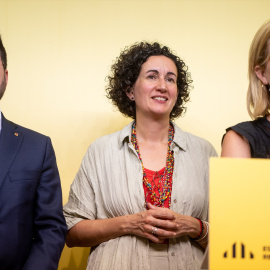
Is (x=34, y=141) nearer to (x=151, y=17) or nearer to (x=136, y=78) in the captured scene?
(x=136, y=78)

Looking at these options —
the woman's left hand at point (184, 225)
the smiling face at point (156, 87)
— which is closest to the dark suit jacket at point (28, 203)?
the woman's left hand at point (184, 225)

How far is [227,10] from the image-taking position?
2354mm

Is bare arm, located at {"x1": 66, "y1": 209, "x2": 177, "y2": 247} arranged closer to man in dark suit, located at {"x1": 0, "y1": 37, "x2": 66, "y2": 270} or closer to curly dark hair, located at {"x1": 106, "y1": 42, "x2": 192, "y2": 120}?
man in dark suit, located at {"x1": 0, "y1": 37, "x2": 66, "y2": 270}

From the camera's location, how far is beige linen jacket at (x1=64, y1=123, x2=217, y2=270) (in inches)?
59.4

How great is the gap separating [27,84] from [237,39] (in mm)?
1318

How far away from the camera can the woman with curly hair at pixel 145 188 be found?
150 cm

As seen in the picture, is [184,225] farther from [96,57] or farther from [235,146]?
[96,57]

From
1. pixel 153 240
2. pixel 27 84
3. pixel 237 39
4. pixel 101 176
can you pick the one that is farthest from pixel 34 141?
pixel 237 39

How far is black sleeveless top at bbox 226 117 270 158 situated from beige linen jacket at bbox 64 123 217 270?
54 cm

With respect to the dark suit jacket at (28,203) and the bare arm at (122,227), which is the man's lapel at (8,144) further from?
the bare arm at (122,227)

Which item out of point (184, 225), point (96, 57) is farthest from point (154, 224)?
point (96, 57)

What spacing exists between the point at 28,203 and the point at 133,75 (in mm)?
915

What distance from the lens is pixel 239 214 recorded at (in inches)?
26.3

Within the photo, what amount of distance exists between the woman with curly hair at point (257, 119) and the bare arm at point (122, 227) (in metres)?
0.45
